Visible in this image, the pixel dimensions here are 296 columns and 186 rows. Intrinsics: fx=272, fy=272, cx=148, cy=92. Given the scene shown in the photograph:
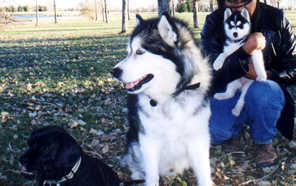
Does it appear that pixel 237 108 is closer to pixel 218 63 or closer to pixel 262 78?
pixel 262 78

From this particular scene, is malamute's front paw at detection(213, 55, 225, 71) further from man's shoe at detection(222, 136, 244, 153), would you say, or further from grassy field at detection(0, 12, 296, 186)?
man's shoe at detection(222, 136, 244, 153)

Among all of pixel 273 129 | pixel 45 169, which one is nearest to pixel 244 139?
pixel 273 129

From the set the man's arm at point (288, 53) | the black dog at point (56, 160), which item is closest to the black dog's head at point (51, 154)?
the black dog at point (56, 160)

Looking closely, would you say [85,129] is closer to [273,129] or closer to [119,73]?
[119,73]

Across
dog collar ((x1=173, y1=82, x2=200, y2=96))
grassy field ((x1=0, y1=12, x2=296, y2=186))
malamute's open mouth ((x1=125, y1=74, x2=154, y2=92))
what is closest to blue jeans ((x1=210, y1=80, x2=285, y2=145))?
grassy field ((x1=0, y1=12, x2=296, y2=186))

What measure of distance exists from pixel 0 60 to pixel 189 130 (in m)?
8.89

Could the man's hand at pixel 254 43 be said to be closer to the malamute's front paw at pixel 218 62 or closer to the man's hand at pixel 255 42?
the man's hand at pixel 255 42

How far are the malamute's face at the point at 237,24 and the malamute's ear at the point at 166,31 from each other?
86 cm

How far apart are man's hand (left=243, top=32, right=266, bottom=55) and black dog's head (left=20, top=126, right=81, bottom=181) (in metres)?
1.96

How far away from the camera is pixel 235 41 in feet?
A: 9.35

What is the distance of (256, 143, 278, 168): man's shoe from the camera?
2941 millimetres

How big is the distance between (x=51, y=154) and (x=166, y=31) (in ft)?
4.26

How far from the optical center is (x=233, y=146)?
11.2 ft

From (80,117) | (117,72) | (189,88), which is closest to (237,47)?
(189,88)
